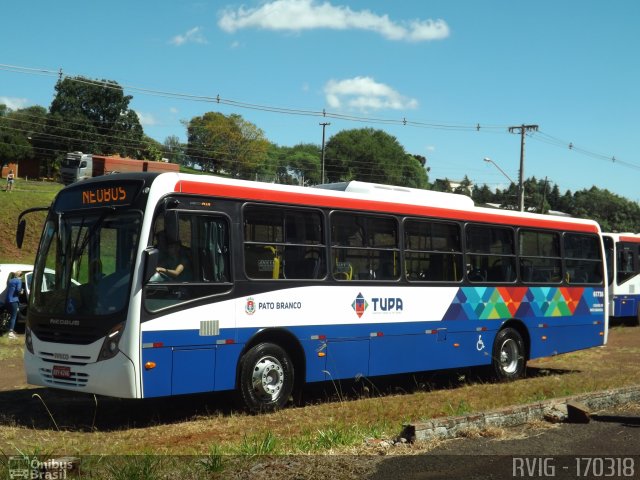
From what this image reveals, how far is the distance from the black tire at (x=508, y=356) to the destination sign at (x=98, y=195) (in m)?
7.78

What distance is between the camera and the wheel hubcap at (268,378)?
10586mm

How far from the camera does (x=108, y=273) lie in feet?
31.7

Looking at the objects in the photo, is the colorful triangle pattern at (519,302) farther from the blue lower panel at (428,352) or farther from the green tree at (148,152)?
the green tree at (148,152)

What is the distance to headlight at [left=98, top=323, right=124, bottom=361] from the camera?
9.29 meters

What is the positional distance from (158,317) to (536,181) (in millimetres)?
155052

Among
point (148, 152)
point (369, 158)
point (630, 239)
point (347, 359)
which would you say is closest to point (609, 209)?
point (369, 158)

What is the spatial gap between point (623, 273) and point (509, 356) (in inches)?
589

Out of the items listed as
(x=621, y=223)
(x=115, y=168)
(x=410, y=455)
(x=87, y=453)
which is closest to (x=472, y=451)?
(x=410, y=455)

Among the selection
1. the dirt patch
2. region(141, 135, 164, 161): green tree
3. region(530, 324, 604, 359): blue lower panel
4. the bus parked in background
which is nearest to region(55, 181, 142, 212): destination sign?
the dirt patch

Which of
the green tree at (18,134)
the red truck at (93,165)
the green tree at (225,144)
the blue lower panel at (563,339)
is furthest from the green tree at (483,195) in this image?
the blue lower panel at (563,339)

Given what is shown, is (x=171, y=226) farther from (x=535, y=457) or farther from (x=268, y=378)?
(x=535, y=457)

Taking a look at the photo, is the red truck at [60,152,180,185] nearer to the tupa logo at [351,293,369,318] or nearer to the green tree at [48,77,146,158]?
the green tree at [48,77,146,158]

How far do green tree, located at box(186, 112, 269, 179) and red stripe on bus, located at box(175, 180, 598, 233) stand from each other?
290ft

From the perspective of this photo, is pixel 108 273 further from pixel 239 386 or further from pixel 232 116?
pixel 232 116
